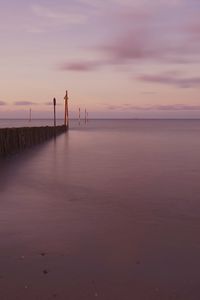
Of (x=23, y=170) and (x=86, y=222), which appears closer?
(x=86, y=222)

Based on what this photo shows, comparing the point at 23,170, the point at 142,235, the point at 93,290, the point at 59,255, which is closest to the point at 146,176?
the point at 23,170

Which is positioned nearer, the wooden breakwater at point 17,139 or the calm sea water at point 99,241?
the calm sea water at point 99,241

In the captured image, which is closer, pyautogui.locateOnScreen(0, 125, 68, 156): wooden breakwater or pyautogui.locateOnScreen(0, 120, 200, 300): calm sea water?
pyautogui.locateOnScreen(0, 120, 200, 300): calm sea water

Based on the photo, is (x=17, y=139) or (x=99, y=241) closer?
(x=99, y=241)

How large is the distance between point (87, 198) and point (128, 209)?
1657 mm

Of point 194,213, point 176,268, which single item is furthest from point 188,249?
point 194,213

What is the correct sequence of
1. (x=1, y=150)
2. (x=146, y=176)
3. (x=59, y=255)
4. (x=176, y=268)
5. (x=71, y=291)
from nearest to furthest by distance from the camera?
(x=71, y=291), (x=176, y=268), (x=59, y=255), (x=146, y=176), (x=1, y=150)

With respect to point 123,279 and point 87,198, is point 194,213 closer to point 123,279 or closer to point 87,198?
point 87,198

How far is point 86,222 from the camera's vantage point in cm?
769

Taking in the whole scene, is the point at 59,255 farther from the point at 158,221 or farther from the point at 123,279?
the point at 158,221

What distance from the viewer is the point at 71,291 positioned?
4559 millimetres

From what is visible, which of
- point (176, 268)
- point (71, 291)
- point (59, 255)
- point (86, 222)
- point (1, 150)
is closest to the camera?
point (71, 291)

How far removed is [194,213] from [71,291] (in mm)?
4632

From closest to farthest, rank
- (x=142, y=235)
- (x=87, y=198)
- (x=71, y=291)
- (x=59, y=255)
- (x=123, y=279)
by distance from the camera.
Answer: (x=71, y=291) → (x=123, y=279) → (x=59, y=255) → (x=142, y=235) → (x=87, y=198)
